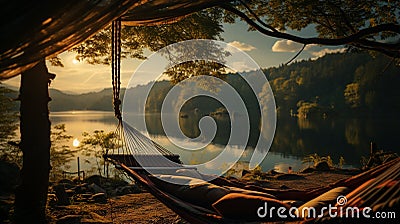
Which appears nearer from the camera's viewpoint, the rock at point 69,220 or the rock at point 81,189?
the rock at point 69,220

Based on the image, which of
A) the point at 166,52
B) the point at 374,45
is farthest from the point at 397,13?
the point at 166,52

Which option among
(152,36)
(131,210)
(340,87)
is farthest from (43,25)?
(340,87)

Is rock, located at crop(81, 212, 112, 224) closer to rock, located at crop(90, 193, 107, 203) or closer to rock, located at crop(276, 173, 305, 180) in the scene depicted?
rock, located at crop(90, 193, 107, 203)

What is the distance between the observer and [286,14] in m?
4.46

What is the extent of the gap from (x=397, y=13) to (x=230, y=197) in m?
4.04

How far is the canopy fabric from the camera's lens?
111 cm

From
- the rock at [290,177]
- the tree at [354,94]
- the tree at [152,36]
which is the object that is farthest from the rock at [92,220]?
the tree at [354,94]

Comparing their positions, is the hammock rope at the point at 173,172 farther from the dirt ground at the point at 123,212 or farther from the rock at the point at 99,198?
the rock at the point at 99,198

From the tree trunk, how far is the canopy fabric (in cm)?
111

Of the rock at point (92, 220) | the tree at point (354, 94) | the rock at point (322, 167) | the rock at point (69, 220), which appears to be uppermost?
the tree at point (354, 94)

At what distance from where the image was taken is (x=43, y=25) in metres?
1.24

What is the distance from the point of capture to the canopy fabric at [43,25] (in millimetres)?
1114

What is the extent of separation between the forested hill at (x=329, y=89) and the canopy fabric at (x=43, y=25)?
31510 millimetres

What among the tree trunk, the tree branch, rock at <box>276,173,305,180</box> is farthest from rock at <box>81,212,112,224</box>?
rock at <box>276,173,305,180</box>
